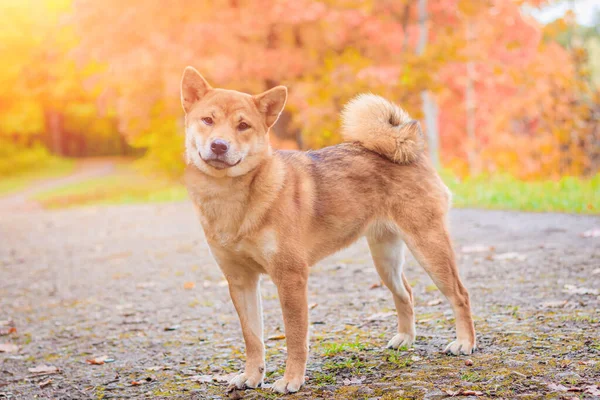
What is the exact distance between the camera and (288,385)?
341 centimetres

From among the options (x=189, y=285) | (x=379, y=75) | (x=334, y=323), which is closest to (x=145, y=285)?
(x=189, y=285)

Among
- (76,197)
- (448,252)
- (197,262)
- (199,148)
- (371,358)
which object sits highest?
(199,148)

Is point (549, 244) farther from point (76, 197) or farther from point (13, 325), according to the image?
point (76, 197)

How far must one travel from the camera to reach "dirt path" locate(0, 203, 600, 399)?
343cm

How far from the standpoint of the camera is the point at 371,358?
388 centimetres

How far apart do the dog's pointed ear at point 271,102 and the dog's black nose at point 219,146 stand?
0.43m

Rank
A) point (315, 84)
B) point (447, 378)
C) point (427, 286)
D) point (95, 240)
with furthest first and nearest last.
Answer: point (315, 84), point (95, 240), point (427, 286), point (447, 378)

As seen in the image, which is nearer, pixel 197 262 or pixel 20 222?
pixel 197 262

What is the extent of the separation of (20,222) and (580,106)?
11097mm

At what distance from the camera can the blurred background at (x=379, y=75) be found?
1080cm

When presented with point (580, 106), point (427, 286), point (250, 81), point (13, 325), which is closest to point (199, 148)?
point (427, 286)

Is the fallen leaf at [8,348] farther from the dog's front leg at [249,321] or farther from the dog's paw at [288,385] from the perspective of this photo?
the dog's paw at [288,385]

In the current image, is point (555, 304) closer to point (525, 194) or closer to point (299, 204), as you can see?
point (299, 204)

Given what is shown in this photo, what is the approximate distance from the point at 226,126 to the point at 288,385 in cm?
143
